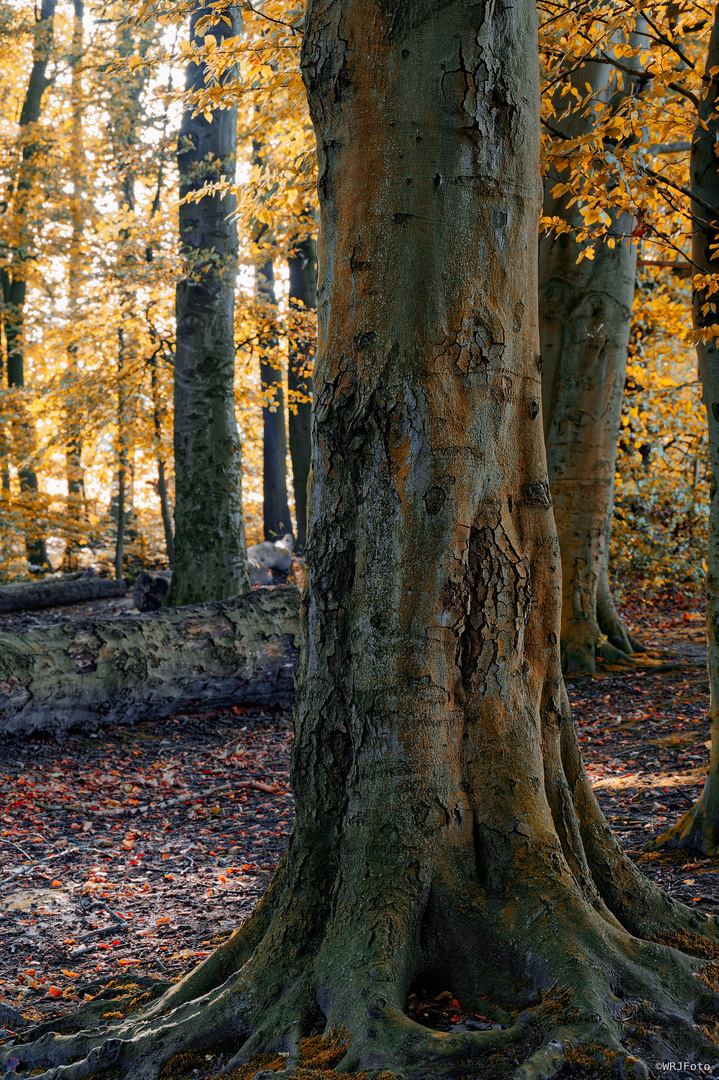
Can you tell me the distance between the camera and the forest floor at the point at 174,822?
3303 millimetres

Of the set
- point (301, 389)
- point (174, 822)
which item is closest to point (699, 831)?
point (174, 822)

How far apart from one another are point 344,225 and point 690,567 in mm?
12417

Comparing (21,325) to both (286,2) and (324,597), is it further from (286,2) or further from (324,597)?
(324,597)

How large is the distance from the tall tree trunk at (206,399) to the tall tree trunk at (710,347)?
6.38 m

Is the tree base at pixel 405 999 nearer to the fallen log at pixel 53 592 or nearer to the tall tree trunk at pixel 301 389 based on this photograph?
the fallen log at pixel 53 592

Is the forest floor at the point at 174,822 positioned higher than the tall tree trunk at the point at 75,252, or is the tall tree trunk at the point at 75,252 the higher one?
the tall tree trunk at the point at 75,252

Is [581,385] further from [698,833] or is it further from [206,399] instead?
[698,833]

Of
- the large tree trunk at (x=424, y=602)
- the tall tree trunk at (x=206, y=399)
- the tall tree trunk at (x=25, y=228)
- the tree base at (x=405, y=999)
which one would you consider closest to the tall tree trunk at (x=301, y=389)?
the tall tree trunk at (x=25, y=228)

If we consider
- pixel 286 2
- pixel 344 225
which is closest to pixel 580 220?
pixel 286 2

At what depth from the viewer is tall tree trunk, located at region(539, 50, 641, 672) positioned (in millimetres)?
7938

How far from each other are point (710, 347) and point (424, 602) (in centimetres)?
196

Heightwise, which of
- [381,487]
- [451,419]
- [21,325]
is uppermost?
[21,325]

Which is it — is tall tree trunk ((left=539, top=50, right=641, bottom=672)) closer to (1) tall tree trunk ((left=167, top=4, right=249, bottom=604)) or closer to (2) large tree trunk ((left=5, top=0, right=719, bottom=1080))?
(1) tall tree trunk ((left=167, top=4, right=249, bottom=604))

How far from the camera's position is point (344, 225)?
2.57 m
